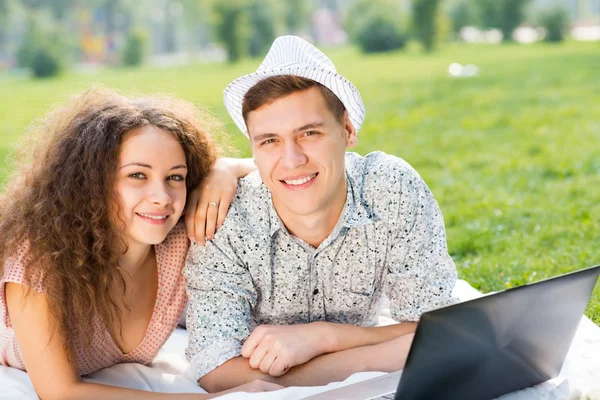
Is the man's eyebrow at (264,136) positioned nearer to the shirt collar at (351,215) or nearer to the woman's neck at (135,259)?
the shirt collar at (351,215)

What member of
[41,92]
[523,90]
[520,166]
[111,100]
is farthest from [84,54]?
[111,100]

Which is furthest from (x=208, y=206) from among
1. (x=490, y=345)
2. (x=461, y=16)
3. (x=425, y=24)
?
(x=461, y=16)

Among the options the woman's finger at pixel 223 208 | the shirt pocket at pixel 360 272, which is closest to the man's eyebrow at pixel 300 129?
the woman's finger at pixel 223 208

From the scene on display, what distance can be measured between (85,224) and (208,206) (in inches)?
16.8

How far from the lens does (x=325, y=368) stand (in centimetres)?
272

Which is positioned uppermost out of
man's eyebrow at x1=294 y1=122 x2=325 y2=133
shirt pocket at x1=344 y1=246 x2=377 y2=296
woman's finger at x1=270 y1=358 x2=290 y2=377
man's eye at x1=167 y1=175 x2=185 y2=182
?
man's eyebrow at x1=294 y1=122 x2=325 y2=133

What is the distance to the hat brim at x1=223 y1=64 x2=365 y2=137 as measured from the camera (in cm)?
261

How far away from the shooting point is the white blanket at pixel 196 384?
7.73ft

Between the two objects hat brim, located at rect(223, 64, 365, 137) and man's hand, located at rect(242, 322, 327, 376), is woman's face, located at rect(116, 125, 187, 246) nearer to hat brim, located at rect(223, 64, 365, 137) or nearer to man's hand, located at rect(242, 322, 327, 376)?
hat brim, located at rect(223, 64, 365, 137)

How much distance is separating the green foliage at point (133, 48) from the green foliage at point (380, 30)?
5.03 metres

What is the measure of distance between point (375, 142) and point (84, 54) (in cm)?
1322

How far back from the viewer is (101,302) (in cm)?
273

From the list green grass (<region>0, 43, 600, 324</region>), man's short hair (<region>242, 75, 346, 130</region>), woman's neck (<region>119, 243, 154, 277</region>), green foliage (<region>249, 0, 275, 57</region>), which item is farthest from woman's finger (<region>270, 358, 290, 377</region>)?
green foliage (<region>249, 0, 275, 57</region>)

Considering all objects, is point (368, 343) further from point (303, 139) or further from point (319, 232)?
point (303, 139)
